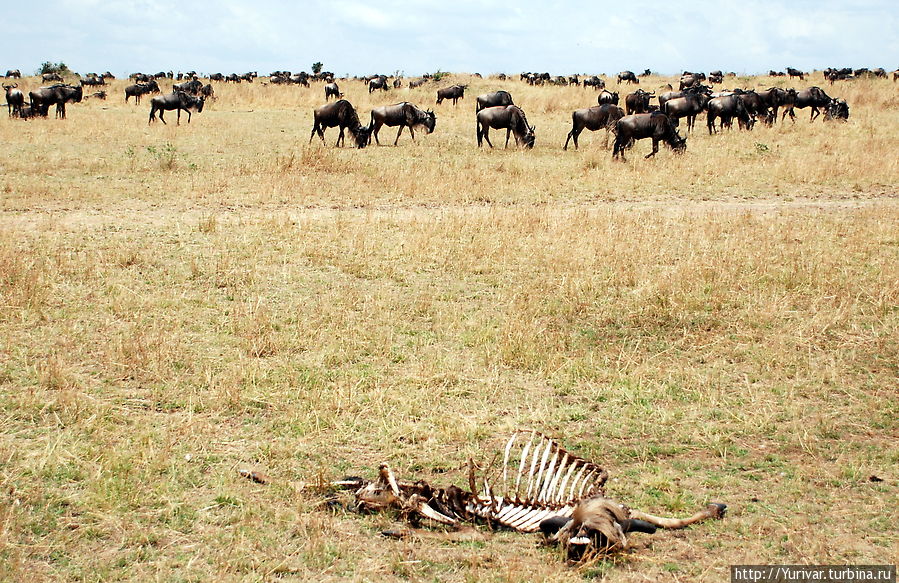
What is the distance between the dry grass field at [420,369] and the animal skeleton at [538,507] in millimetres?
86

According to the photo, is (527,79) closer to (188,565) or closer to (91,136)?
(91,136)

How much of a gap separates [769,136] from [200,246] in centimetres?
1639

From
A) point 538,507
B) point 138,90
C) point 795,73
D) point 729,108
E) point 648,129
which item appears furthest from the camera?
point 795,73

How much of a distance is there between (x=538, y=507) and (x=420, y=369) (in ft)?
7.13

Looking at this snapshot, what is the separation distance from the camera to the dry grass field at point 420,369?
3723 mm

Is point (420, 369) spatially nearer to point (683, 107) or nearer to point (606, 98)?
point (683, 107)

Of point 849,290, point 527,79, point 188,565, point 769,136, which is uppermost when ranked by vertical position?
point 527,79

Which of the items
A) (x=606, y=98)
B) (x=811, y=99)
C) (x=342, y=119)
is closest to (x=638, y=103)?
(x=606, y=98)

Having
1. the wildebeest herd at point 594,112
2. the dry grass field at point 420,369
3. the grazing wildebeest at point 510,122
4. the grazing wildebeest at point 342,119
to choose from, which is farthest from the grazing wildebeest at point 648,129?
the grazing wildebeest at point 342,119

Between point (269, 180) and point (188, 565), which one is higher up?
point (269, 180)

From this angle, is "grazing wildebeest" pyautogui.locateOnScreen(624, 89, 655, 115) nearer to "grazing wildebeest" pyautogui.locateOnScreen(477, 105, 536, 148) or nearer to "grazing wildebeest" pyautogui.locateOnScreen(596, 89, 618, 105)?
"grazing wildebeest" pyautogui.locateOnScreen(596, 89, 618, 105)

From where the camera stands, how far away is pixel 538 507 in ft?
12.7

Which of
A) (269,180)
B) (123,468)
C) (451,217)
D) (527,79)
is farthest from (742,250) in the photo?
(527,79)

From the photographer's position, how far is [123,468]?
14.2ft
